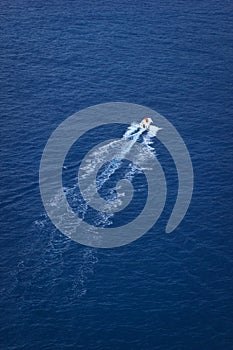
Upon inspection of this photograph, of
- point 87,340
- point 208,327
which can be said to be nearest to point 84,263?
point 87,340

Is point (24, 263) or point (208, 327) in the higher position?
point (24, 263)

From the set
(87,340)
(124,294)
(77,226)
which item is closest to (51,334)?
(87,340)

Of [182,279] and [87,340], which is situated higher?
[182,279]

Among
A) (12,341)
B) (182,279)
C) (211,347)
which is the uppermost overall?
(182,279)

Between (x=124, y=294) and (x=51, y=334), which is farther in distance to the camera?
(x=124, y=294)

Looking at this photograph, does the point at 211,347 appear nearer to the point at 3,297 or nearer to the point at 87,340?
the point at 87,340

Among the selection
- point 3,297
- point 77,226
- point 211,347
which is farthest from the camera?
point 77,226

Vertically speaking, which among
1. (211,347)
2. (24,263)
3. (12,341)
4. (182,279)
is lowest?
(211,347)

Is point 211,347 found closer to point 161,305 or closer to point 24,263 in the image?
point 161,305

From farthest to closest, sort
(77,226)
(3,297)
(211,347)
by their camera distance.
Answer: (77,226) → (3,297) → (211,347)
